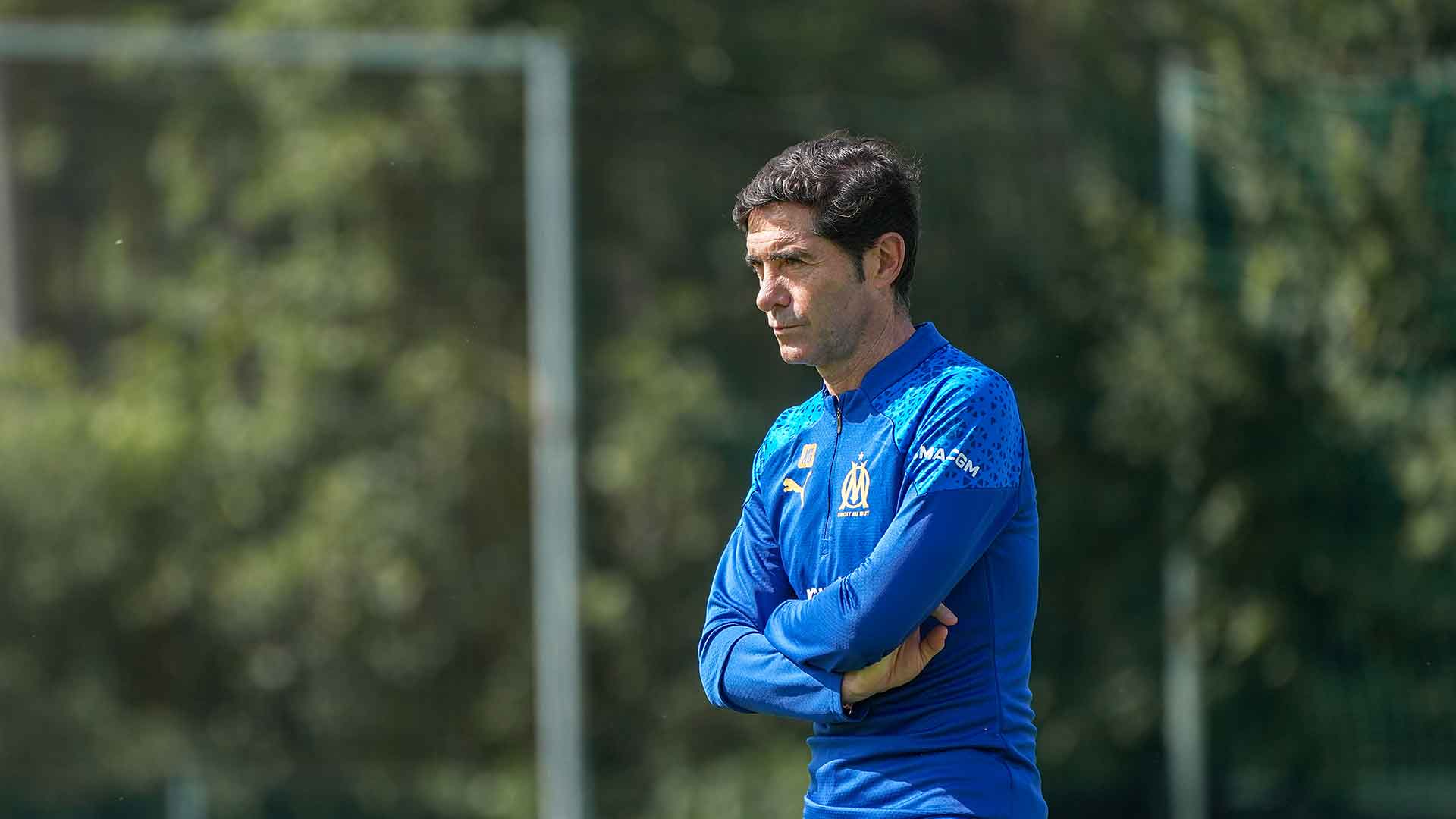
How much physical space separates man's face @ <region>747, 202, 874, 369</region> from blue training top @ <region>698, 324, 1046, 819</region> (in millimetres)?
69

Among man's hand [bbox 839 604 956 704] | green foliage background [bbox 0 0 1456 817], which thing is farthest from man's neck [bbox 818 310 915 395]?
green foliage background [bbox 0 0 1456 817]

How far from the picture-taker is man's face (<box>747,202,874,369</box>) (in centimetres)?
246

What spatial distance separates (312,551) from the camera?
7066 millimetres

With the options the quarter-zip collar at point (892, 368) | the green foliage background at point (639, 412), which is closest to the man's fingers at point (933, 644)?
the quarter-zip collar at point (892, 368)

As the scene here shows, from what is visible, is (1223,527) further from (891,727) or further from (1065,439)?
(891,727)

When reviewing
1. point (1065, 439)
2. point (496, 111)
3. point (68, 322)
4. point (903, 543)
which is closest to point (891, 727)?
point (903, 543)

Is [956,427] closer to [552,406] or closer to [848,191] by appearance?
[848,191]

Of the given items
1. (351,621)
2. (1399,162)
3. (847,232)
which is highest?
(1399,162)

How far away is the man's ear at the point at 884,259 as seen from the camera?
2475 millimetres

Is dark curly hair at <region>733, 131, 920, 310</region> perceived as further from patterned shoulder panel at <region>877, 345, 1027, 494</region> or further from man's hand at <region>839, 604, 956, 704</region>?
man's hand at <region>839, 604, 956, 704</region>

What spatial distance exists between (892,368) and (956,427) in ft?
0.53

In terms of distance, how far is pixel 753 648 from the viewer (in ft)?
8.22

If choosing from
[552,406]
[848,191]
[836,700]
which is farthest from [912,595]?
[552,406]

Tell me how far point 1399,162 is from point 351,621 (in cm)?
407
